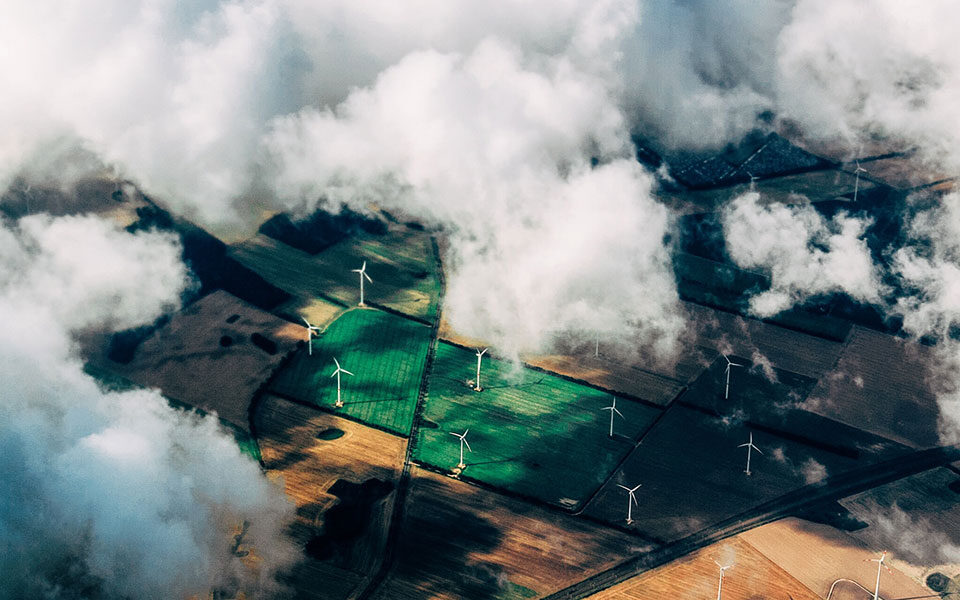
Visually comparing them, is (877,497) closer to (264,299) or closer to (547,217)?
(547,217)

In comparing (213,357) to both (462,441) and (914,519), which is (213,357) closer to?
(462,441)

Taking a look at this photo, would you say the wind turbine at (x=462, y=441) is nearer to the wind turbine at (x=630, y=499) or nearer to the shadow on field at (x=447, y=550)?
the shadow on field at (x=447, y=550)

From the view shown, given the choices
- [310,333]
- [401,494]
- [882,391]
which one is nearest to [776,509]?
[882,391]

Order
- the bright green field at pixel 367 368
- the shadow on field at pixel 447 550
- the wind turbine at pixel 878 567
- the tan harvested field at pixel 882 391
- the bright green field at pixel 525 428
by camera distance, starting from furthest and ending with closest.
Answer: the tan harvested field at pixel 882 391, the bright green field at pixel 367 368, the bright green field at pixel 525 428, the wind turbine at pixel 878 567, the shadow on field at pixel 447 550

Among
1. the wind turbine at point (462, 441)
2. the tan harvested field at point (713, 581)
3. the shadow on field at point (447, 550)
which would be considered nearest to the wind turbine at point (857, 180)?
the tan harvested field at point (713, 581)

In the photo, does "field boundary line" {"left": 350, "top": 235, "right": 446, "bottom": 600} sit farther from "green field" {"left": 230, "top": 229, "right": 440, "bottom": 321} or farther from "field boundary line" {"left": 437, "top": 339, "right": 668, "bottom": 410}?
"field boundary line" {"left": 437, "top": 339, "right": 668, "bottom": 410}

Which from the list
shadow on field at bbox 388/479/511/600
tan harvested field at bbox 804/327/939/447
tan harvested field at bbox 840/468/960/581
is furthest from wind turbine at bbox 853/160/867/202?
shadow on field at bbox 388/479/511/600

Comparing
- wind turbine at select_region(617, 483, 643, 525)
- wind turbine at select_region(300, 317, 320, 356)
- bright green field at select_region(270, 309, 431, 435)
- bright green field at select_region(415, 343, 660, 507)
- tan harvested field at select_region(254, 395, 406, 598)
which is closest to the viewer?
tan harvested field at select_region(254, 395, 406, 598)
